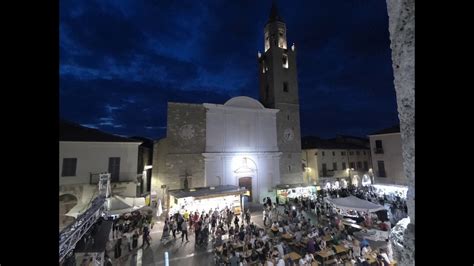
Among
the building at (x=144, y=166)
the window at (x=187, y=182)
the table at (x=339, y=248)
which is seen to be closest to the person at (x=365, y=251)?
the table at (x=339, y=248)

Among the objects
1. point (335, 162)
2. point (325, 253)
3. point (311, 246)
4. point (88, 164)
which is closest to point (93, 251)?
point (311, 246)

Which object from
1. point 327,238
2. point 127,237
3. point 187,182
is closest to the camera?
point 327,238

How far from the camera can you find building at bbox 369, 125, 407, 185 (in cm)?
2022

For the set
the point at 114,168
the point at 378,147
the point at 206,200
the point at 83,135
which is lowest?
the point at 206,200

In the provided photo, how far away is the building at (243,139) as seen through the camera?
1875cm

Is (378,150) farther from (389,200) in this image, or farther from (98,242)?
(98,242)

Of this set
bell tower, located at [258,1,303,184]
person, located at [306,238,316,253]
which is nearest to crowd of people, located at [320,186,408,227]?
bell tower, located at [258,1,303,184]

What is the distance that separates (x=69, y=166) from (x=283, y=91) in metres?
20.7

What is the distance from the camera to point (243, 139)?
2158 centimetres

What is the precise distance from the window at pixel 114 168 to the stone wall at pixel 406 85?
1727cm

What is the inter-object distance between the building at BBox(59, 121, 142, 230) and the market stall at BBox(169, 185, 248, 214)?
4.18m
